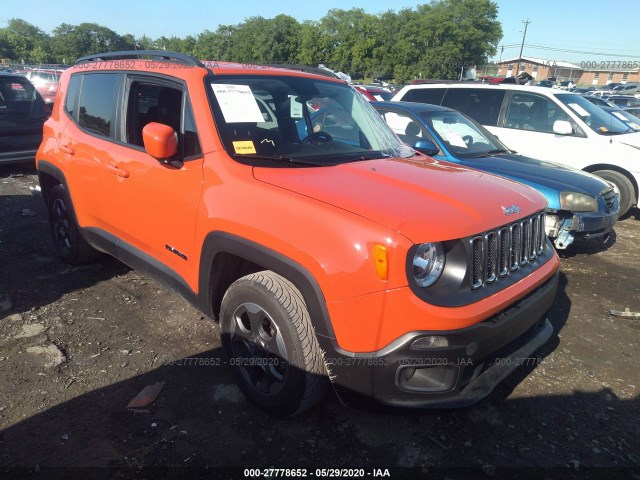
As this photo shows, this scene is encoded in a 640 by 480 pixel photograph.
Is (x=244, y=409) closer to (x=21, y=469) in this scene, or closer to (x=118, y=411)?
(x=118, y=411)

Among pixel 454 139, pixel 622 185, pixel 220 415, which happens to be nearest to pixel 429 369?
pixel 220 415

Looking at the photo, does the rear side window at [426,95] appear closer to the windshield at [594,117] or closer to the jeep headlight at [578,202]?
the windshield at [594,117]

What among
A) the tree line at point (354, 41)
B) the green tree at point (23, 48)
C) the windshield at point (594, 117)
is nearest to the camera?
the windshield at point (594, 117)

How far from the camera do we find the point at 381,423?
2.65 meters

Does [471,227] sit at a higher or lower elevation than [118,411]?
higher

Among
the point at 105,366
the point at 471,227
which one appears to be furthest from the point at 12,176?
the point at 471,227

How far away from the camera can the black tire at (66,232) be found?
432cm

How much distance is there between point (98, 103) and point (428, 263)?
10.1 feet

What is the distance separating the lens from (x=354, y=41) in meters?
71.9

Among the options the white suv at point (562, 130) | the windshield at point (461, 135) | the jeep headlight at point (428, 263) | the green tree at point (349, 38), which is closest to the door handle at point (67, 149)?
the jeep headlight at point (428, 263)

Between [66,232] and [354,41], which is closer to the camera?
[66,232]

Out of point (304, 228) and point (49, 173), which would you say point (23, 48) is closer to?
point (49, 173)

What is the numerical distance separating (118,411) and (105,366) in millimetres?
523

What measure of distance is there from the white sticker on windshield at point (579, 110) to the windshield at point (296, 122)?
4.86 metres
